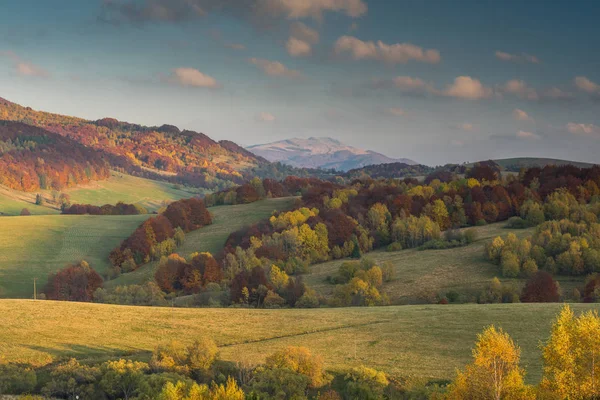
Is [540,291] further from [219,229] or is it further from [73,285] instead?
[219,229]

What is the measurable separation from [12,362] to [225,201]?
13886cm

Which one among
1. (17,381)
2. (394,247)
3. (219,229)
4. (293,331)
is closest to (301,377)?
(293,331)

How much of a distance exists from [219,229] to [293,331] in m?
89.8

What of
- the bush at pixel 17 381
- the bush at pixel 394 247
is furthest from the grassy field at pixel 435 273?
the bush at pixel 17 381

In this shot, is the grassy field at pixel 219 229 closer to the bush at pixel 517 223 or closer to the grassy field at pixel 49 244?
the grassy field at pixel 49 244

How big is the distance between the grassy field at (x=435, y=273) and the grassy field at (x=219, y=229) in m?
33.3

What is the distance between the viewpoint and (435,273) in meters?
87.4

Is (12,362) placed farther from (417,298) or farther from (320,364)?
(417,298)

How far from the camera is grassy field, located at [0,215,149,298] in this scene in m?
102

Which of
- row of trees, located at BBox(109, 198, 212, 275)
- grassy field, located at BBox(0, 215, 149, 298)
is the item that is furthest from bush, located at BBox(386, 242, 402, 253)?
grassy field, located at BBox(0, 215, 149, 298)

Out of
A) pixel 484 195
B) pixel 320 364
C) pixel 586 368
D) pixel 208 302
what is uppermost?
pixel 484 195

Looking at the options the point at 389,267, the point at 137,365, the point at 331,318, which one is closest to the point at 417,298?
the point at 389,267

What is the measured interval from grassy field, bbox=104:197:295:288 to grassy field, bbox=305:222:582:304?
33.3 meters

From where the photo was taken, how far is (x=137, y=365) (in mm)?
39875
